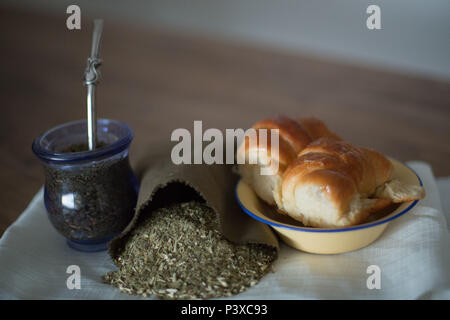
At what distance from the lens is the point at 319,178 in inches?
33.8

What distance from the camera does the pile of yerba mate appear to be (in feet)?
2.80

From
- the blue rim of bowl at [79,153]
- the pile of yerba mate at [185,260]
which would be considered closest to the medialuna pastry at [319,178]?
the pile of yerba mate at [185,260]

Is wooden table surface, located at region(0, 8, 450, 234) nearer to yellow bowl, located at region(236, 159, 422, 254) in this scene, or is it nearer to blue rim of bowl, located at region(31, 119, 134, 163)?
blue rim of bowl, located at region(31, 119, 134, 163)

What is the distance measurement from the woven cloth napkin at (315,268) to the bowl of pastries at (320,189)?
0.04m

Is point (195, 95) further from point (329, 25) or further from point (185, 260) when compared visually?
point (185, 260)

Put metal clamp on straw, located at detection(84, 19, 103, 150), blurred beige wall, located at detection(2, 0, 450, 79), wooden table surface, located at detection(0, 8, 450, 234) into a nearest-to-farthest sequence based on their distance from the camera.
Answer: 1. metal clamp on straw, located at detection(84, 19, 103, 150)
2. wooden table surface, located at detection(0, 8, 450, 234)
3. blurred beige wall, located at detection(2, 0, 450, 79)

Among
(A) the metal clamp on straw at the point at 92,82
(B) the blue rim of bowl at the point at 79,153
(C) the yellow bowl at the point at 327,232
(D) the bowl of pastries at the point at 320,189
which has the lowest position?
(C) the yellow bowl at the point at 327,232

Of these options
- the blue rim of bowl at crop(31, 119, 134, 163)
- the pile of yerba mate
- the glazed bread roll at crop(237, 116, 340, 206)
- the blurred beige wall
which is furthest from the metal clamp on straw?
the blurred beige wall

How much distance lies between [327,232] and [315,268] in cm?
9

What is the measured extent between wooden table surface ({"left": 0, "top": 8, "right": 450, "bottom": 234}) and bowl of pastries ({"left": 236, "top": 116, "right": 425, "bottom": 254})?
350 mm

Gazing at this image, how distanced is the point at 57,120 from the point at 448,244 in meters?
1.49

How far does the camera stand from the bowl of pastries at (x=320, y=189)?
2.83 ft

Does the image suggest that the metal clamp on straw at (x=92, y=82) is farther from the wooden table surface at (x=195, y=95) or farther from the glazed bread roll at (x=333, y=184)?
the glazed bread roll at (x=333, y=184)

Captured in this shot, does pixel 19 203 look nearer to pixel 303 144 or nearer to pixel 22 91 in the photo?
pixel 303 144
